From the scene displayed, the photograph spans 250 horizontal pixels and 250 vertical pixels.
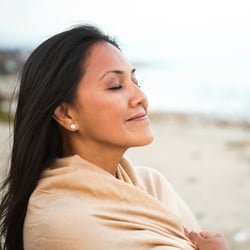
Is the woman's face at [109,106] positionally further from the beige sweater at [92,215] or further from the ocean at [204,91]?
the ocean at [204,91]

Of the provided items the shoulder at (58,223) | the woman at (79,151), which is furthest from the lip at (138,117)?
the shoulder at (58,223)

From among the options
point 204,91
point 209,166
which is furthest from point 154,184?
point 204,91

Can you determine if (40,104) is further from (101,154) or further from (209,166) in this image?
(209,166)

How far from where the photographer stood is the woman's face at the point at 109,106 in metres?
1.80

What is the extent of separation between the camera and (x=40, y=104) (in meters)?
1.80

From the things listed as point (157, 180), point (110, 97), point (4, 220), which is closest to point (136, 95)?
point (110, 97)

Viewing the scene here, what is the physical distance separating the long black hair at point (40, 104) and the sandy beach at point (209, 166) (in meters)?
1.01

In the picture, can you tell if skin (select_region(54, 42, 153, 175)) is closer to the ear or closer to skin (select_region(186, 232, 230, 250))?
the ear

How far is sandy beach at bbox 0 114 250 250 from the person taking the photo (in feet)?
18.7

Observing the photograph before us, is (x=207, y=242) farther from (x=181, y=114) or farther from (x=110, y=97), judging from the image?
(x=181, y=114)

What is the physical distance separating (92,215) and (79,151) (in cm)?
32

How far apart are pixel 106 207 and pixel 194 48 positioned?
134 feet

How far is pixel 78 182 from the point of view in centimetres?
173

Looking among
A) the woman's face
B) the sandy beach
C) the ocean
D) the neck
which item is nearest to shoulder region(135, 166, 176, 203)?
the neck
